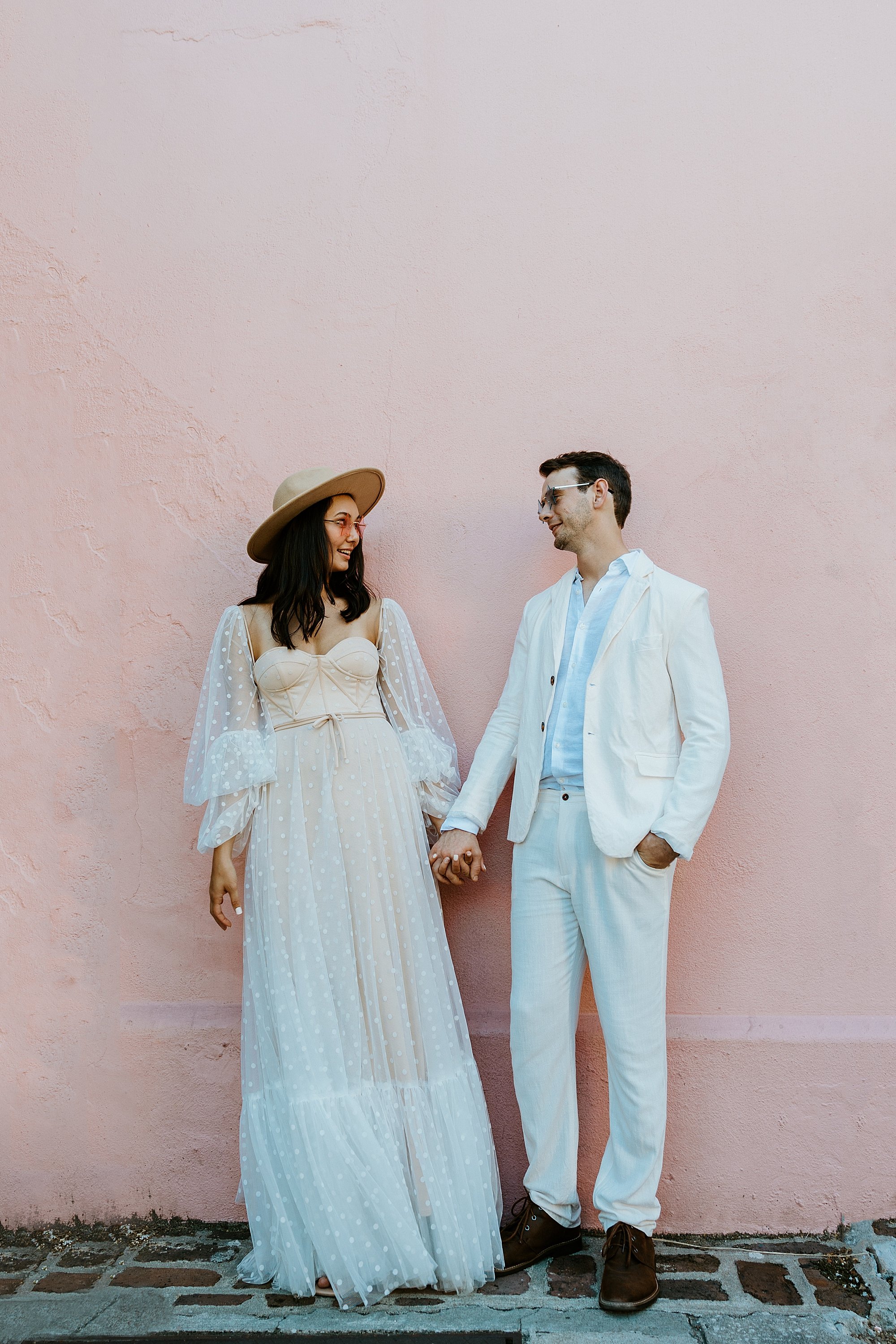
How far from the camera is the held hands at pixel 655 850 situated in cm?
291

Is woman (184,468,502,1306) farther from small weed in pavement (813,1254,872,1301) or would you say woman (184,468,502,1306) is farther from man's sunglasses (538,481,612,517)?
small weed in pavement (813,1254,872,1301)

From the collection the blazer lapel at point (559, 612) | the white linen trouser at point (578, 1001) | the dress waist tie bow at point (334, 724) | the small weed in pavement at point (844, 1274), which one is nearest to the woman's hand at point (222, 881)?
the dress waist tie bow at point (334, 724)

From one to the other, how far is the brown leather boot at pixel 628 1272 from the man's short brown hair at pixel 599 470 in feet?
6.95

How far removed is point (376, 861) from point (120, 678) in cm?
126

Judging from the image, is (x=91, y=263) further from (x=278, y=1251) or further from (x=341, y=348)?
(x=278, y=1251)

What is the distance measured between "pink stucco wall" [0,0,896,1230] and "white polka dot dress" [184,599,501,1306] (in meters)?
0.40

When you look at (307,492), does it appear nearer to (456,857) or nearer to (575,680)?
(575,680)

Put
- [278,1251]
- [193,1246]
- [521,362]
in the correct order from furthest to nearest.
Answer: [521,362] → [193,1246] → [278,1251]

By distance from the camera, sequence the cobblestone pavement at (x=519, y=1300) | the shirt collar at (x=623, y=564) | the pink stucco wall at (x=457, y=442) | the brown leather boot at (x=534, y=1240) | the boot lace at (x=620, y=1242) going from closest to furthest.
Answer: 1. the cobblestone pavement at (x=519, y=1300)
2. the boot lace at (x=620, y=1242)
3. the brown leather boot at (x=534, y=1240)
4. the shirt collar at (x=623, y=564)
5. the pink stucco wall at (x=457, y=442)

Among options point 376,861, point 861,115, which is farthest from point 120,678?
point 861,115

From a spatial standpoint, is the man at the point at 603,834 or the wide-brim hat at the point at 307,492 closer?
the man at the point at 603,834

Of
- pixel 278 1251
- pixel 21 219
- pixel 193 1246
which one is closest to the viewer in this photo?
pixel 278 1251

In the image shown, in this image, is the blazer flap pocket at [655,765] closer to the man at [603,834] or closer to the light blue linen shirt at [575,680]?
the man at [603,834]

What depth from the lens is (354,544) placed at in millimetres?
3381
